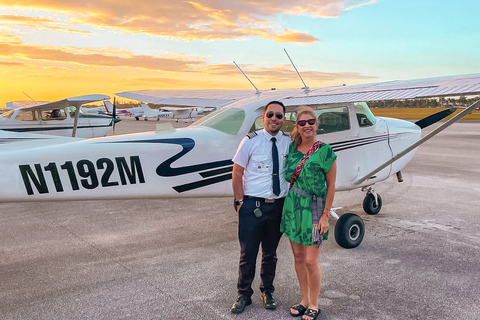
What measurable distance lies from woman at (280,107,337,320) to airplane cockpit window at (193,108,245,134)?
168cm

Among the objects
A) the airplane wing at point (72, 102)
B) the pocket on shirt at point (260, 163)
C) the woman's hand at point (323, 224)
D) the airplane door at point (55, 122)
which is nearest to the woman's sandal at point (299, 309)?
the woman's hand at point (323, 224)

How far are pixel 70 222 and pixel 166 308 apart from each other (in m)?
3.60

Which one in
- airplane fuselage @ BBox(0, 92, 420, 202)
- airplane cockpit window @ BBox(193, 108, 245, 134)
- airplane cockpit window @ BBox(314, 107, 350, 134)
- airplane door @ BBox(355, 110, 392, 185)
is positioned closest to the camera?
airplane fuselage @ BBox(0, 92, 420, 202)

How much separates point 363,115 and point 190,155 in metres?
2.80

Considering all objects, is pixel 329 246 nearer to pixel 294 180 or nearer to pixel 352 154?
pixel 352 154

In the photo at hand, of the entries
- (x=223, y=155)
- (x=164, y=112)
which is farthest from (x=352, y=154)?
(x=164, y=112)

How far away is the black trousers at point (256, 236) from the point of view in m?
3.30

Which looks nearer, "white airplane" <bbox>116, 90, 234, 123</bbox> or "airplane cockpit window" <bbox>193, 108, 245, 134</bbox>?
"airplane cockpit window" <bbox>193, 108, 245, 134</bbox>

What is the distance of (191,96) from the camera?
780cm

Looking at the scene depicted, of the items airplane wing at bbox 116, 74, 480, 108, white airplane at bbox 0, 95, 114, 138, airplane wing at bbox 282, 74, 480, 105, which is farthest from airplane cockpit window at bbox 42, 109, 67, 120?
airplane wing at bbox 282, 74, 480, 105

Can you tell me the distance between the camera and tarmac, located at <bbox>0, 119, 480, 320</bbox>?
141 inches

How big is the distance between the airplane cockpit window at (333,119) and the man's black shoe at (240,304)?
109 inches

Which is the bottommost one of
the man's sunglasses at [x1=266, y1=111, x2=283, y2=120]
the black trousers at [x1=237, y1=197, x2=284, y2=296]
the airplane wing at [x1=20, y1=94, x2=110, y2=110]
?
the black trousers at [x1=237, y1=197, x2=284, y2=296]

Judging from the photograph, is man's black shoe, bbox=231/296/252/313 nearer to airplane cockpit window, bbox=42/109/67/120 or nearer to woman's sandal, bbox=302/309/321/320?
woman's sandal, bbox=302/309/321/320
